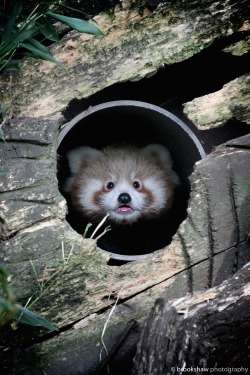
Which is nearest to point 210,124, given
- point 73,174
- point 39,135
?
point 39,135

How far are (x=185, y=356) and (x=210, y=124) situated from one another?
78.2 inches

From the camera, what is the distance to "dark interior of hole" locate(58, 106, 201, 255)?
221 inches

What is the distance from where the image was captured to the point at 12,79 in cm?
381

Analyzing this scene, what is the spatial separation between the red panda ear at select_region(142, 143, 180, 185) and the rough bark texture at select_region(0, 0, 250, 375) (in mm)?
2090

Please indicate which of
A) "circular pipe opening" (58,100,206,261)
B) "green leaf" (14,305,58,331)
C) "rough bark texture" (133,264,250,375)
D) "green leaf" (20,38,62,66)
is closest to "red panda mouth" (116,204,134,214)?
"circular pipe opening" (58,100,206,261)

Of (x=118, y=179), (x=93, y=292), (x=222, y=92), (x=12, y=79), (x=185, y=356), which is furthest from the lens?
(x=118, y=179)

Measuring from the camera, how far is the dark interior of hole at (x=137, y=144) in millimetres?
5609

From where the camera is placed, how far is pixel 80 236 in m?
3.52

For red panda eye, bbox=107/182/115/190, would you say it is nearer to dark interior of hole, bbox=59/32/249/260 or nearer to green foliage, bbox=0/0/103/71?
dark interior of hole, bbox=59/32/249/260

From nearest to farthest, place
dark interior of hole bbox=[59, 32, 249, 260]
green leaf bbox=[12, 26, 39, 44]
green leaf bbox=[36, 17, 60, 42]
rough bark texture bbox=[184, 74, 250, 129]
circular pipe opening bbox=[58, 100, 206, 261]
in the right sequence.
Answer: green leaf bbox=[12, 26, 39, 44]
green leaf bbox=[36, 17, 60, 42]
rough bark texture bbox=[184, 74, 250, 129]
dark interior of hole bbox=[59, 32, 249, 260]
circular pipe opening bbox=[58, 100, 206, 261]

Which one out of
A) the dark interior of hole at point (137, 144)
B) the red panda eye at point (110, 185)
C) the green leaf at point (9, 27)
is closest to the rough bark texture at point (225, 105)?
the dark interior of hole at point (137, 144)

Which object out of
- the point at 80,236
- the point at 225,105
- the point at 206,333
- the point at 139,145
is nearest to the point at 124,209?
the point at 139,145

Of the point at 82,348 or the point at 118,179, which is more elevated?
the point at 118,179

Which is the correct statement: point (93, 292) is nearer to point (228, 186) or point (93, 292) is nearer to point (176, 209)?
point (228, 186)
